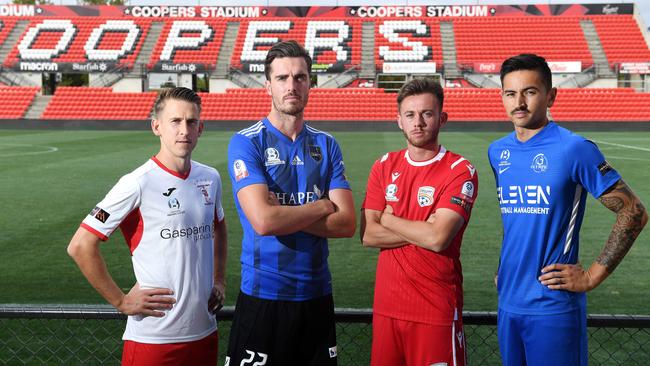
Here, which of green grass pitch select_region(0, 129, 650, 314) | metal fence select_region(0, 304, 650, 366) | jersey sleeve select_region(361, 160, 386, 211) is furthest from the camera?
green grass pitch select_region(0, 129, 650, 314)

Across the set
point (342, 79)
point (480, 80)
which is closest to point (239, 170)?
point (342, 79)

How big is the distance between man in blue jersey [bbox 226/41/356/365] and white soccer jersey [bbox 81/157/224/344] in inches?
9.1

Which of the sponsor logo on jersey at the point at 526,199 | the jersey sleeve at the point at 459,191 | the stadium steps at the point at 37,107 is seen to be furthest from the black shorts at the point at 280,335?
the stadium steps at the point at 37,107

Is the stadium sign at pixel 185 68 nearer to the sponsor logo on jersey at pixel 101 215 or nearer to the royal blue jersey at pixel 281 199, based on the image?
the royal blue jersey at pixel 281 199

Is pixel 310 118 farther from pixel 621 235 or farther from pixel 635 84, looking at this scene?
pixel 621 235

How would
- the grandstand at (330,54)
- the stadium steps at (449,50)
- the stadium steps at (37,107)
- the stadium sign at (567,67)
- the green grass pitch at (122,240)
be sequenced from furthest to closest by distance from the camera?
1. the stadium steps at (449,50)
2. the stadium sign at (567,67)
3. the stadium steps at (37,107)
4. the grandstand at (330,54)
5. the green grass pitch at (122,240)

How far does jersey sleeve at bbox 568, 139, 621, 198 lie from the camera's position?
3.01 metres

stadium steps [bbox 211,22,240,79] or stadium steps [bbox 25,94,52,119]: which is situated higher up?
stadium steps [bbox 211,22,240,79]

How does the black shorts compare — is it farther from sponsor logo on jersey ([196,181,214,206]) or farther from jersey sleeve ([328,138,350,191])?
jersey sleeve ([328,138,350,191])

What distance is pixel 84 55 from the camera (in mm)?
42438

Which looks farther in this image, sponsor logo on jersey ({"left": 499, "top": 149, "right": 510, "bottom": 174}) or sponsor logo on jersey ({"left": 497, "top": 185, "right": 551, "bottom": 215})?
sponsor logo on jersey ({"left": 499, "top": 149, "right": 510, "bottom": 174})

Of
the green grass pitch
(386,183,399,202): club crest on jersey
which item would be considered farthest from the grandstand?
(386,183,399,202): club crest on jersey

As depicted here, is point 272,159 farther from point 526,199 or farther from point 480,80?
point 480,80

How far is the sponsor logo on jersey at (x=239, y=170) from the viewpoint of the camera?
3.16 metres
